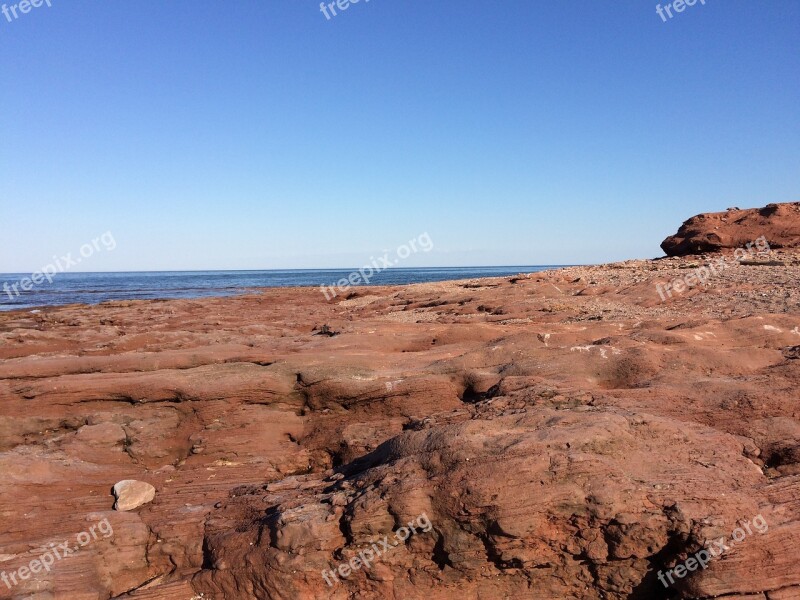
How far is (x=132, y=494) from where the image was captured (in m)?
7.09

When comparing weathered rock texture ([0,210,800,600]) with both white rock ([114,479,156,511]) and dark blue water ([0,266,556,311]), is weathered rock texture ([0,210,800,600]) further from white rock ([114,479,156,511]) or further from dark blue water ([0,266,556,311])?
dark blue water ([0,266,556,311])

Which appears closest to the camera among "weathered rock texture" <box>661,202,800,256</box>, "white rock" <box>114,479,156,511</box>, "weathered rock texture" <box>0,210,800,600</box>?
"weathered rock texture" <box>0,210,800,600</box>

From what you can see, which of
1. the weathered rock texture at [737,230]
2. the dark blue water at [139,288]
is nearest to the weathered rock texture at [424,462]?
the weathered rock texture at [737,230]

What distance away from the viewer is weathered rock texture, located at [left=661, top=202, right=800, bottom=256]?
29.5 meters

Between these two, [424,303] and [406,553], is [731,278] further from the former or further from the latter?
[406,553]

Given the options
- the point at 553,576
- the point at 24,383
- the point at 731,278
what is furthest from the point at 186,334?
the point at 731,278

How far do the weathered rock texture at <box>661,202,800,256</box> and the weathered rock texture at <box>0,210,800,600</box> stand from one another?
2418 cm

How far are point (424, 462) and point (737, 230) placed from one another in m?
34.8

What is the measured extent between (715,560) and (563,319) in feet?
33.9

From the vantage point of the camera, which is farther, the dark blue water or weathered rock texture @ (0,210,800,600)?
the dark blue water

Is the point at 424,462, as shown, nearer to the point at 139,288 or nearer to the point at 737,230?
the point at 737,230

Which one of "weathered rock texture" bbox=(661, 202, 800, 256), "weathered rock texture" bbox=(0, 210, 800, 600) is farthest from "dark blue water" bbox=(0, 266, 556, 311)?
"weathered rock texture" bbox=(661, 202, 800, 256)

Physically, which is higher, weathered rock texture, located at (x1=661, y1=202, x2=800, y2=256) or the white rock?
weathered rock texture, located at (x1=661, y1=202, x2=800, y2=256)

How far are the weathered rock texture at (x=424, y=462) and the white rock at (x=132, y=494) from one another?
0.12m
